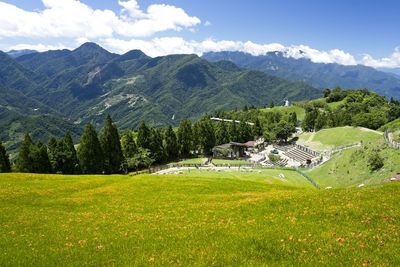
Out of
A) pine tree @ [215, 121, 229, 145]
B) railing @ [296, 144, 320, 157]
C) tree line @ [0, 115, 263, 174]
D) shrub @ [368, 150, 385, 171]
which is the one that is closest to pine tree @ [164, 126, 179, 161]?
tree line @ [0, 115, 263, 174]

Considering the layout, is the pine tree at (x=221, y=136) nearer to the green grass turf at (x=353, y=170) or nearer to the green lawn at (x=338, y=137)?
the green lawn at (x=338, y=137)

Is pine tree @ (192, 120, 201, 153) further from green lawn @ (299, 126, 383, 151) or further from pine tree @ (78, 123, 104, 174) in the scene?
pine tree @ (78, 123, 104, 174)

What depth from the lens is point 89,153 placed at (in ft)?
351

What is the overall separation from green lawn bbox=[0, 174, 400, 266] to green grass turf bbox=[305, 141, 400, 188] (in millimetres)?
49245

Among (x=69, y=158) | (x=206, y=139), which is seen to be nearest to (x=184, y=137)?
(x=206, y=139)

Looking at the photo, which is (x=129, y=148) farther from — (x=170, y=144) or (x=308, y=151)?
(x=308, y=151)

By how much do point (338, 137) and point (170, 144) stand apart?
248 feet

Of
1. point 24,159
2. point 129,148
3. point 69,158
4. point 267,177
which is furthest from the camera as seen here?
point 129,148

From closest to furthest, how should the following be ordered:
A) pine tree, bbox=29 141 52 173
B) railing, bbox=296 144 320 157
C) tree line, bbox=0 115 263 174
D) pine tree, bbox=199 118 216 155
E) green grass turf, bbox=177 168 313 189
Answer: green grass turf, bbox=177 168 313 189 < pine tree, bbox=29 141 52 173 < tree line, bbox=0 115 263 174 < railing, bbox=296 144 320 157 < pine tree, bbox=199 118 216 155

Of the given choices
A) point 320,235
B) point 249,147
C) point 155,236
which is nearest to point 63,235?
point 155,236

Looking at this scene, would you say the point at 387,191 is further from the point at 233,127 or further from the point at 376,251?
the point at 233,127

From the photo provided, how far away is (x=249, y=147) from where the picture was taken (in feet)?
568

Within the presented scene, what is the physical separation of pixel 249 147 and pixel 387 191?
14558 cm

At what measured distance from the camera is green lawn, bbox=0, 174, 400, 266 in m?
15.2
